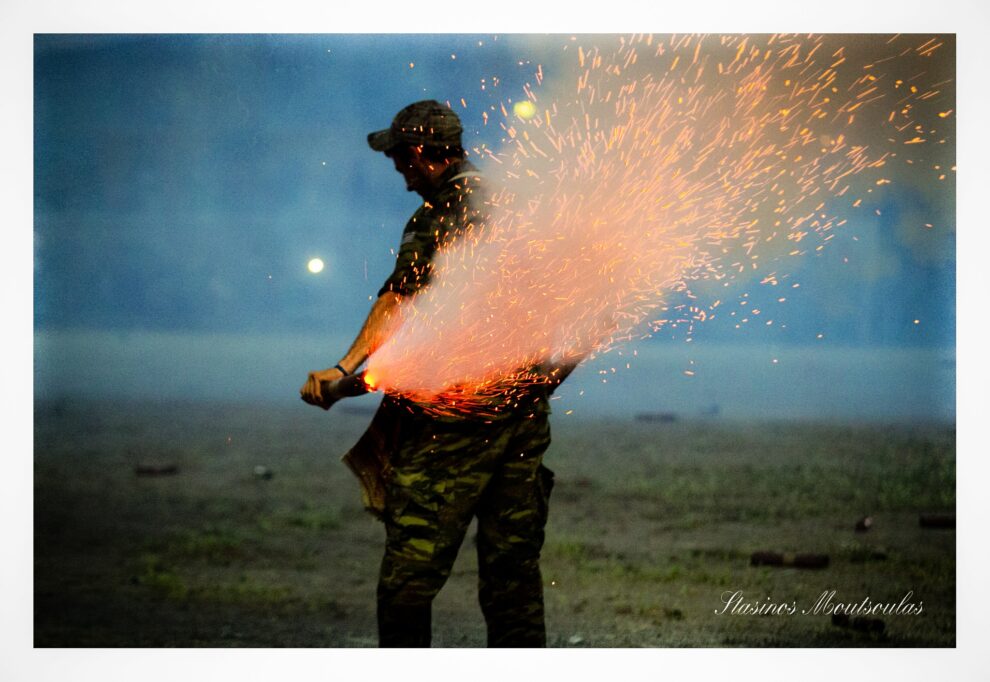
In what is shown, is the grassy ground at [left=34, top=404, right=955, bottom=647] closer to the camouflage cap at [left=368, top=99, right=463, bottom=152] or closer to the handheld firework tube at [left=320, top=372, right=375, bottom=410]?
the handheld firework tube at [left=320, top=372, right=375, bottom=410]

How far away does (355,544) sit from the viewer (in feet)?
12.3

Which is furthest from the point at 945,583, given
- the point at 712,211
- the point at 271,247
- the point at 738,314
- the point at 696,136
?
the point at 271,247

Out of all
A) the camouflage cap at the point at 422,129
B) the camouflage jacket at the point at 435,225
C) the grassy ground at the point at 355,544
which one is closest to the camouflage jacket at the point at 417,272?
the camouflage jacket at the point at 435,225

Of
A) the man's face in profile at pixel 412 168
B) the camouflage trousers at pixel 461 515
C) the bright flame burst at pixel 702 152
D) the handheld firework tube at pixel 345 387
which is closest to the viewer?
the handheld firework tube at pixel 345 387

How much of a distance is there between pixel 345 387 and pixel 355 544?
89cm

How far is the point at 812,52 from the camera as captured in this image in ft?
11.8

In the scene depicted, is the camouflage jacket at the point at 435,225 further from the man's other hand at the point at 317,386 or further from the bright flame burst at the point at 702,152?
the man's other hand at the point at 317,386

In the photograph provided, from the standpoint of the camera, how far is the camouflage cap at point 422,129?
343 centimetres

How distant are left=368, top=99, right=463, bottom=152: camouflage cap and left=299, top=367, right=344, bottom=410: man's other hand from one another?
806 millimetres

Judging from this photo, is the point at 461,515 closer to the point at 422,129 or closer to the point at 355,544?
the point at 355,544

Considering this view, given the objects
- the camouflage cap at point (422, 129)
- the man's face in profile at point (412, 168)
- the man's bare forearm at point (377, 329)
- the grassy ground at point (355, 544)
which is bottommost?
the grassy ground at point (355, 544)

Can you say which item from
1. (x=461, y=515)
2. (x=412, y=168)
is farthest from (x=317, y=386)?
(x=412, y=168)
